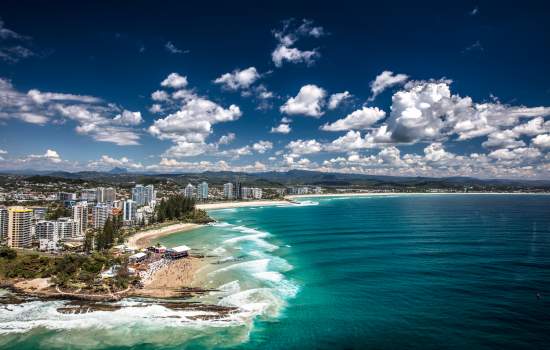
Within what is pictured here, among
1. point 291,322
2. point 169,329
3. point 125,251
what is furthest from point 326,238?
point 169,329

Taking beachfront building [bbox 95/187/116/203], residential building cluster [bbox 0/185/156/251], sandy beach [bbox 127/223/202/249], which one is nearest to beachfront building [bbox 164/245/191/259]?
sandy beach [bbox 127/223/202/249]

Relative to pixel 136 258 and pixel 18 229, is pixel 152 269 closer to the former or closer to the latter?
pixel 136 258

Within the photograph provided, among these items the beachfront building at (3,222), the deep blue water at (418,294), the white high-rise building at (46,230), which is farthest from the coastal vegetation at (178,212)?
the deep blue water at (418,294)

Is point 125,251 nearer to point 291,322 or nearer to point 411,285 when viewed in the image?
point 291,322

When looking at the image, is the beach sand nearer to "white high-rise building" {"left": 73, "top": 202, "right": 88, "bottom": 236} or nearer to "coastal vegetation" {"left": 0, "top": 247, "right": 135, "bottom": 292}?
"coastal vegetation" {"left": 0, "top": 247, "right": 135, "bottom": 292}

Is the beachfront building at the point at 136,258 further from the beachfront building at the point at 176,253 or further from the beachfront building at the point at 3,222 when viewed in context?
the beachfront building at the point at 3,222

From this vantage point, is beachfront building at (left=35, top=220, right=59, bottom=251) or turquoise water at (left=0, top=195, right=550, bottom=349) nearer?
turquoise water at (left=0, top=195, right=550, bottom=349)

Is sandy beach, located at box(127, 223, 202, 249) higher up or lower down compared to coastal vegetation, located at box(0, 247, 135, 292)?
lower down
